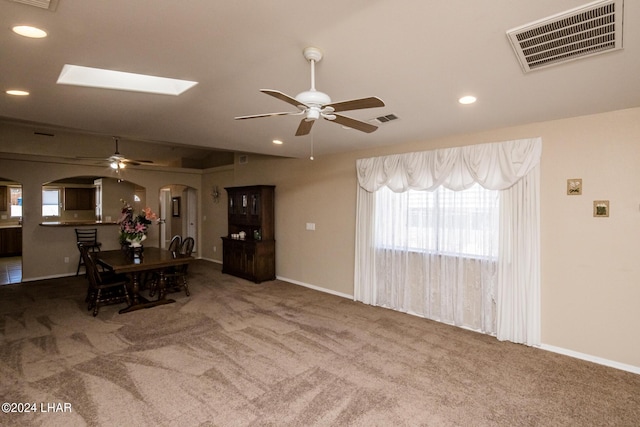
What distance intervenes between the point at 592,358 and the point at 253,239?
5.63m

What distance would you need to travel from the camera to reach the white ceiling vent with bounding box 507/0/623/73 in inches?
62.8

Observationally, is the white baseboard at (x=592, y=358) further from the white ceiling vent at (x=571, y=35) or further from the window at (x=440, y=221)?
the white ceiling vent at (x=571, y=35)

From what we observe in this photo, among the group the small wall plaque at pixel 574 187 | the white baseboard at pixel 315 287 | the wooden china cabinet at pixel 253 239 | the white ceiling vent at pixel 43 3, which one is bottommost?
the white baseboard at pixel 315 287

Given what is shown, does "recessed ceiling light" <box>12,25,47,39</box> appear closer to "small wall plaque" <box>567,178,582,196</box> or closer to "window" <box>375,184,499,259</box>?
"window" <box>375,184,499,259</box>

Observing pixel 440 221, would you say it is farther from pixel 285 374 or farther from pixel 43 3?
pixel 43 3

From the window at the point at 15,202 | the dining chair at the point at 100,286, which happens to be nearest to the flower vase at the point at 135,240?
the dining chair at the point at 100,286

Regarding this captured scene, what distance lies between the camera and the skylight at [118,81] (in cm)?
250

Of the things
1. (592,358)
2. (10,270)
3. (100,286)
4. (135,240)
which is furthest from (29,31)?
(10,270)

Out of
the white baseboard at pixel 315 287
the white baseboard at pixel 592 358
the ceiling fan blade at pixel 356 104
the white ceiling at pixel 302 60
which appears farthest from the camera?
the white baseboard at pixel 315 287

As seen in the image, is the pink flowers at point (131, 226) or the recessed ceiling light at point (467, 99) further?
the pink flowers at point (131, 226)

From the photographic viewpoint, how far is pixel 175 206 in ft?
33.6

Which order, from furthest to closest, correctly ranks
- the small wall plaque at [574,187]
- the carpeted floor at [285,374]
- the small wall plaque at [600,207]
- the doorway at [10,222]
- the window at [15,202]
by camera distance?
the window at [15,202], the doorway at [10,222], the small wall plaque at [574,187], the small wall plaque at [600,207], the carpeted floor at [285,374]

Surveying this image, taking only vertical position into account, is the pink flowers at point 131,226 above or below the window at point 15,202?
below

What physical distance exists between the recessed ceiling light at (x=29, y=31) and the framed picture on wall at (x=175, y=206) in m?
8.83
